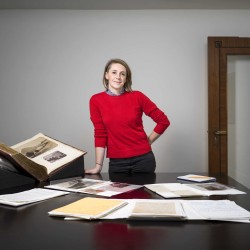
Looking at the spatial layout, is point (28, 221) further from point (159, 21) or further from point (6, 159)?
point (159, 21)

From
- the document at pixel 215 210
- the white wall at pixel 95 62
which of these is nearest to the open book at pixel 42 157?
the document at pixel 215 210

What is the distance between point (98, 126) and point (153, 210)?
1395 mm

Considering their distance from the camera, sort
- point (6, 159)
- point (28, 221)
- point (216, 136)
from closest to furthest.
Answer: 1. point (28, 221)
2. point (6, 159)
3. point (216, 136)

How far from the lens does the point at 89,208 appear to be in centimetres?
88

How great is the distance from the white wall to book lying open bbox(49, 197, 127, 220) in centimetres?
271

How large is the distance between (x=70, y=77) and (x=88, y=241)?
3.16 m

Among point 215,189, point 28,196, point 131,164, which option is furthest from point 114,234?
point 131,164

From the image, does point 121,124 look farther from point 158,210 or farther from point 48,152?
point 158,210

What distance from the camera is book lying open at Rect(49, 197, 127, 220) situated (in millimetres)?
812

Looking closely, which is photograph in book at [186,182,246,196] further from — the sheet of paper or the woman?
the woman

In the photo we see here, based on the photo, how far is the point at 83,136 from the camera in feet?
12.0

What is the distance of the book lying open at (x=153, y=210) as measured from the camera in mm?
784

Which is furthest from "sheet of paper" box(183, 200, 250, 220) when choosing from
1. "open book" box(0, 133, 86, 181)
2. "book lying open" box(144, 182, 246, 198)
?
"open book" box(0, 133, 86, 181)

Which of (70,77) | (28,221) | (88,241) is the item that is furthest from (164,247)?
(70,77)
